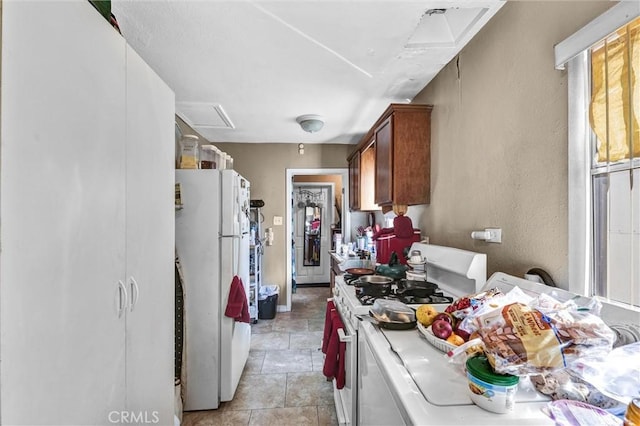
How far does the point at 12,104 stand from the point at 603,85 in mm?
1626

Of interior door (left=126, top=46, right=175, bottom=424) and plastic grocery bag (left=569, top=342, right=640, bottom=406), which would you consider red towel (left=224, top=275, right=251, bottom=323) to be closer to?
interior door (left=126, top=46, right=175, bottom=424)

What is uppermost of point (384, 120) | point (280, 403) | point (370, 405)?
point (384, 120)

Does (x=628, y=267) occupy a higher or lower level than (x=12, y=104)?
lower

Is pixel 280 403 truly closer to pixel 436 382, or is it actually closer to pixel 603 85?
pixel 436 382

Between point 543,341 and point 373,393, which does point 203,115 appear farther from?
point 543,341

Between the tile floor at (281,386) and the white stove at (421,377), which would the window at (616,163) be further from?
the tile floor at (281,386)

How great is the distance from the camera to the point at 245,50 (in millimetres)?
1859

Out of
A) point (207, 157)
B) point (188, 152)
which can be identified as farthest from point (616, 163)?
point (207, 157)

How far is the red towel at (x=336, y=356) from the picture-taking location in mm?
1751

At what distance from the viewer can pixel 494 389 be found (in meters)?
0.68

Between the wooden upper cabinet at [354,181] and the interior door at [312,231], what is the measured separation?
69.0 inches

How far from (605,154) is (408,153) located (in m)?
1.37

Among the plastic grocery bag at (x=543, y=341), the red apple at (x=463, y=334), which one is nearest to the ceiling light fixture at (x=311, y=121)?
the red apple at (x=463, y=334)

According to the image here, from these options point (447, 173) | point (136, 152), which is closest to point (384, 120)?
point (447, 173)
